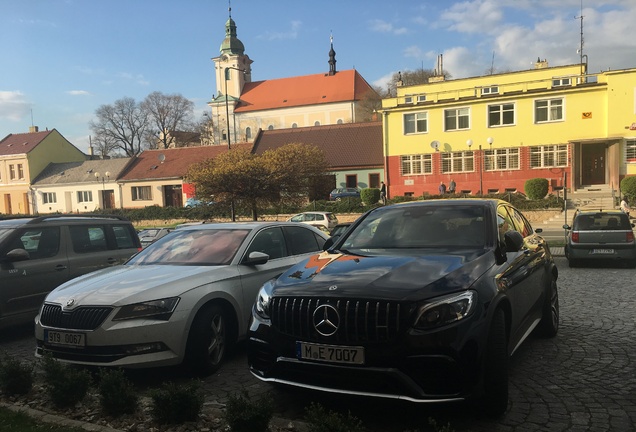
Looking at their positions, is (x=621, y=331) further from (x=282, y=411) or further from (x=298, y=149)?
(x=298, y=149)

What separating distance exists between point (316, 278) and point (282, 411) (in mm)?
1190

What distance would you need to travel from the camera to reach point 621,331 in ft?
22.2

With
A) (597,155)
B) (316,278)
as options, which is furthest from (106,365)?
(597,155)

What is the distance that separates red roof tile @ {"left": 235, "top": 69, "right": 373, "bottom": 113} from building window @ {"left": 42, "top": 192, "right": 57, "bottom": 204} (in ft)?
124

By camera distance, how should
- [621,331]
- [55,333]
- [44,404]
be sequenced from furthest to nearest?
[621,331] < [55,333] < [44,404]

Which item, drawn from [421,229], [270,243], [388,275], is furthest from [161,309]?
[421,229]

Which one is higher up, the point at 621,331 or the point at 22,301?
the point at 22,301

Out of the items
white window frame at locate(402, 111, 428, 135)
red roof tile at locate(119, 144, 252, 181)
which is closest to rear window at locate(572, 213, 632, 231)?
white window frame at locate(402, 111, 428, 135)

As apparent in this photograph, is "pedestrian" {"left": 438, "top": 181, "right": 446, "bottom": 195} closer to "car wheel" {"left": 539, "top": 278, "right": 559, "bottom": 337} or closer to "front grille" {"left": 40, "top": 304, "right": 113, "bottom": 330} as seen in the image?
"car wheel" {"left": 539, "top": 278, "right": 559, "bottom": 337}

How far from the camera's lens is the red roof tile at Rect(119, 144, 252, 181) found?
56250mm

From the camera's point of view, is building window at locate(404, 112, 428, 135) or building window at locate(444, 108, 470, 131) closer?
building window at locate(444, 108, 470, 131)

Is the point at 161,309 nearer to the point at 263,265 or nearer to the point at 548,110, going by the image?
the point at 263,265

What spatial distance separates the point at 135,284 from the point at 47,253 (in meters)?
3.48

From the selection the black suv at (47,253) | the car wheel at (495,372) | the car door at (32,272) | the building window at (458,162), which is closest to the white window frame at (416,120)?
the building window at (458,162)
